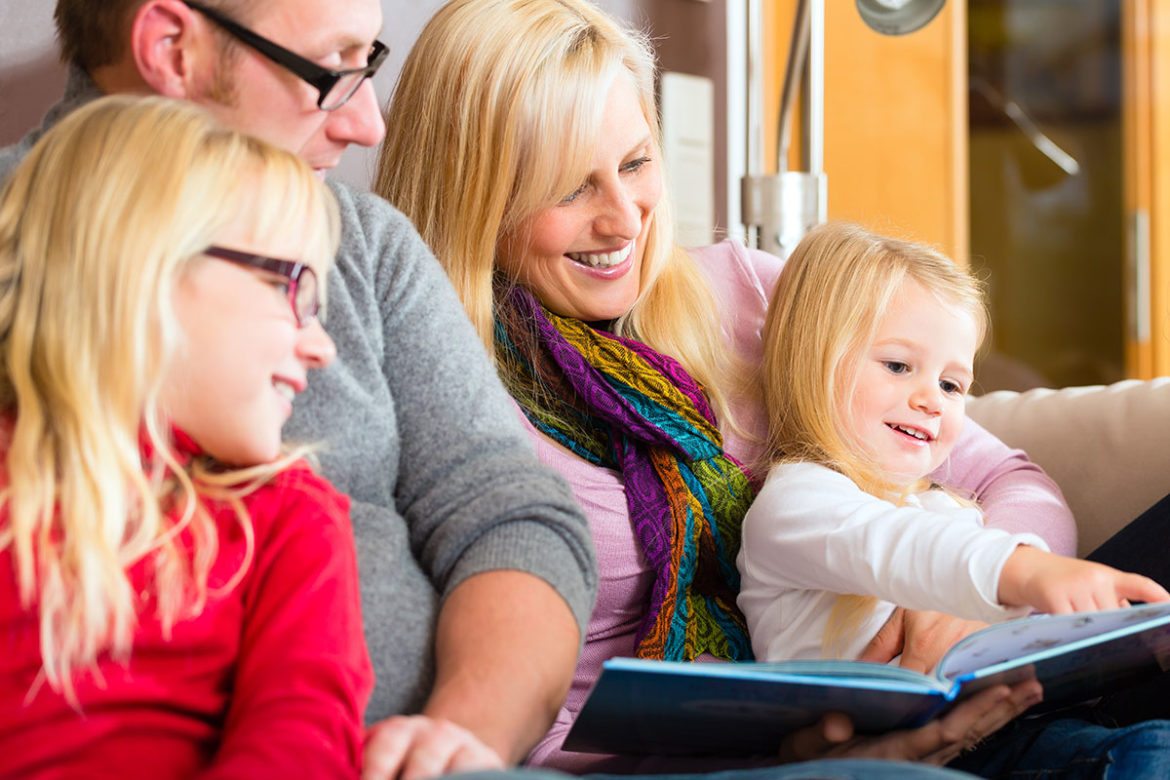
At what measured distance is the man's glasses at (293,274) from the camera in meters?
0.97

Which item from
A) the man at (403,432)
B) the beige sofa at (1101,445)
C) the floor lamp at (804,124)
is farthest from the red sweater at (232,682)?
the floor lamp at (804,124)

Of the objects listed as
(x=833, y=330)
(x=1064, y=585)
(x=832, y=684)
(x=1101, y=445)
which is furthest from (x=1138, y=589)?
(x=1101, y=445)

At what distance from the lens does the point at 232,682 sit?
973mm

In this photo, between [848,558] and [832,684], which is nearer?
[832,684]

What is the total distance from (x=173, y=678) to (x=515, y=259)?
80cm

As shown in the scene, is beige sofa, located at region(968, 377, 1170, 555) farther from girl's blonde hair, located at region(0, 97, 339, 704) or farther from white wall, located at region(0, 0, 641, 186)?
white wall, located at region(0, 0, 641, 186)

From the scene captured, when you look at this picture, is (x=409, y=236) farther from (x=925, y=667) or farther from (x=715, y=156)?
(x=715, y=156)

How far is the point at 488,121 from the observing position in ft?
5.14

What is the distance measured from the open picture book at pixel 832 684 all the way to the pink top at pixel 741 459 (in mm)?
199

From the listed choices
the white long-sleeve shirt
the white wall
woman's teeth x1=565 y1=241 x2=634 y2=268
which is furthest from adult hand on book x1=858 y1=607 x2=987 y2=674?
the white wall

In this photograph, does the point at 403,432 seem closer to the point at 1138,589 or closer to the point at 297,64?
the point at 297,64

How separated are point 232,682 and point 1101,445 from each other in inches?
46.3

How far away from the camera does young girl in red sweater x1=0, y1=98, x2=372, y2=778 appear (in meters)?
0.89

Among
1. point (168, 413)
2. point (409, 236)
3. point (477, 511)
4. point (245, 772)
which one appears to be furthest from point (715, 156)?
point (245, 772)
